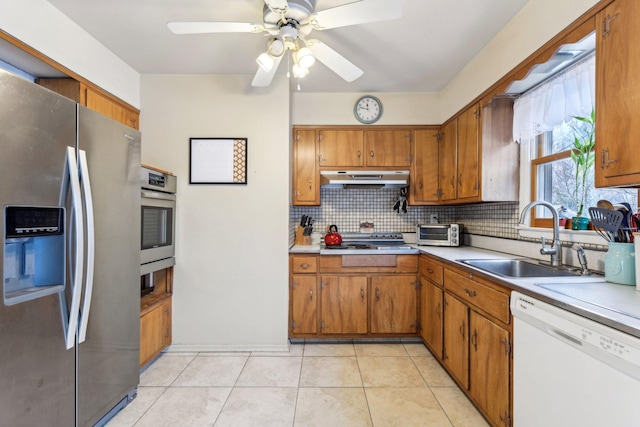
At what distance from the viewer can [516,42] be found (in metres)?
1.92

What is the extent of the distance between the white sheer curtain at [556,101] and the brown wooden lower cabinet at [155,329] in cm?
313

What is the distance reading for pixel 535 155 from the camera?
230cm

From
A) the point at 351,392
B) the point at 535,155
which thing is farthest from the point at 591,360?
the point at 535,155

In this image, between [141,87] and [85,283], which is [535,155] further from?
[141,87]

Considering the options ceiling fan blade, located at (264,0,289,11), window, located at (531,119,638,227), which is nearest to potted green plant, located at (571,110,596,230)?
window, located at (531,119,638,227)

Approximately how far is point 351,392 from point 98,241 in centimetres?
183

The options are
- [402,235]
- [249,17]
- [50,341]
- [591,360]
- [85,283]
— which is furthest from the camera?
[402,235]

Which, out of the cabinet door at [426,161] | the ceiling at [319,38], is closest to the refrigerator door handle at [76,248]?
the ceiling at [319,38]

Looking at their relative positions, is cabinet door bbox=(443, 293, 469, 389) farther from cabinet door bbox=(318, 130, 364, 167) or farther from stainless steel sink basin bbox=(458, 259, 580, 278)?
cabinet door bbox=(318, 130, 364, 167)

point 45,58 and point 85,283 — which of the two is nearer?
point 85,283

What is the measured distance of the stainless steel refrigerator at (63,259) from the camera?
119cm

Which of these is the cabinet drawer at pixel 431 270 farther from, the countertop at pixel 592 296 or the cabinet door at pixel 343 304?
the countertop at pixel 592 296

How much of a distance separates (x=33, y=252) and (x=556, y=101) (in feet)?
9.65

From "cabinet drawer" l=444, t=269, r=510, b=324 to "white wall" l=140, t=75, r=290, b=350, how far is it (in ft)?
4.54
